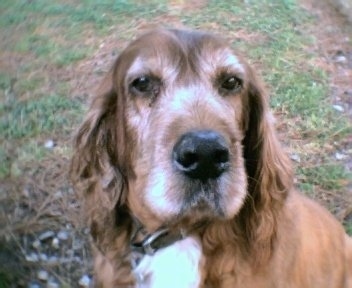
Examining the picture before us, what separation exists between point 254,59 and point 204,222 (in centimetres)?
191

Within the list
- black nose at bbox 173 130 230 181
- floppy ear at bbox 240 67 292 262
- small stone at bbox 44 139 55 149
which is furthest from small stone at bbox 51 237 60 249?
black nose at bbox 173 130 230 181

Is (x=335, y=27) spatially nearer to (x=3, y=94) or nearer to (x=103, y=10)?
(x=103, y=10)

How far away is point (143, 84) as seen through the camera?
3703mm

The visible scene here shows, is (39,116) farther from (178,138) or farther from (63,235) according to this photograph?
(178,138)

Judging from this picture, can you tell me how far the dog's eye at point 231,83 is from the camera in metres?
3.76

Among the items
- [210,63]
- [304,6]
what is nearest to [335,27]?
[304,6]

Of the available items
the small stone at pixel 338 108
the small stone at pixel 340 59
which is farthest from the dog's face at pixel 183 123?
the small stone at pixel 340 59

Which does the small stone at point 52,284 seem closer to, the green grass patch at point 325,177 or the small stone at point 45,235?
the small stone at point 45,235

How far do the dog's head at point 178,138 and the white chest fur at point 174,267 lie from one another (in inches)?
6.9

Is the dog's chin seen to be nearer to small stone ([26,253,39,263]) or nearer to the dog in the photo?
the dog

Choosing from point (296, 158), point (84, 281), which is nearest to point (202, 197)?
point (84, 281)

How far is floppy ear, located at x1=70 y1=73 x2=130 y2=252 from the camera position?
12.9 feet

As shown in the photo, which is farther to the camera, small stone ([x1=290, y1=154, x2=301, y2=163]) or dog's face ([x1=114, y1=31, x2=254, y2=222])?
small stone ([x1=290, y1=154, x2=301, y2=163])

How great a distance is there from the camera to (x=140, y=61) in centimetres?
367
